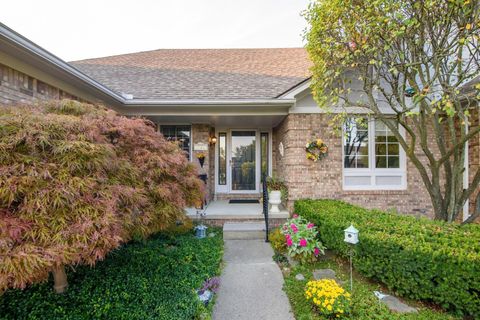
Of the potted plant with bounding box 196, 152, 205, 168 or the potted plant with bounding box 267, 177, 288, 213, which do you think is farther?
the potted plant with bounding box 196, 152, 205, 168

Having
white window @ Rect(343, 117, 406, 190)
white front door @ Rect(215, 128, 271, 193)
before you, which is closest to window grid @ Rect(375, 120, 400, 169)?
A: white window @ Rect(343, 117, 406, 190)

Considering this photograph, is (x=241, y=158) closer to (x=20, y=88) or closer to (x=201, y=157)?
(x=201, y=157)

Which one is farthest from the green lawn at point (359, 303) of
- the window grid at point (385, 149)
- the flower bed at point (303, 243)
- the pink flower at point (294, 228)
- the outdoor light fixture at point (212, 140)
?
the outdoor light fixture at point (212, 140)

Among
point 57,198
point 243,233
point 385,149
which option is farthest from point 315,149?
point 57,198

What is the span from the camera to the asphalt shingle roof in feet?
20.6

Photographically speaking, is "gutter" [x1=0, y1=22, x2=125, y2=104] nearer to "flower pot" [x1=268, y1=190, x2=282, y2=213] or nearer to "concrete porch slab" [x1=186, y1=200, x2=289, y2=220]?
"concrete porch slab" [x1=186, y1=200, x2=289, y2=220]

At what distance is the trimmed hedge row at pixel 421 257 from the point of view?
262 cm

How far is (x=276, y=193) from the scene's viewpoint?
588cm

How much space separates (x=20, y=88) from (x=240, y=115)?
4.25 meters

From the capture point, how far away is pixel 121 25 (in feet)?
28.7

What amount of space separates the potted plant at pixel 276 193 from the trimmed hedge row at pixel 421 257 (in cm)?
196

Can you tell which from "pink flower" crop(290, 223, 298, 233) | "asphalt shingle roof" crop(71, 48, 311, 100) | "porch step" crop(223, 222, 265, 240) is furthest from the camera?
"asphalt shingle roof" crop(71, 48, 311, 100)

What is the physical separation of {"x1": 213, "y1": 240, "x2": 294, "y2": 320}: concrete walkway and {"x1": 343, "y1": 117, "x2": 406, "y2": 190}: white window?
10.1 feet

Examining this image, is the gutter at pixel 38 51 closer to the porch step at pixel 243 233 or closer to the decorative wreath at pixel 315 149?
the porch step at pixel 243 233
